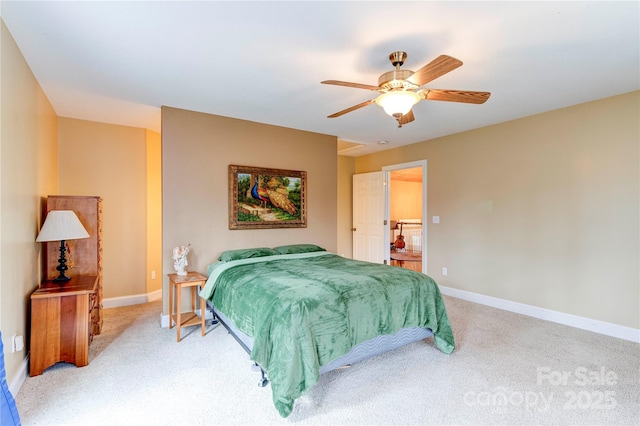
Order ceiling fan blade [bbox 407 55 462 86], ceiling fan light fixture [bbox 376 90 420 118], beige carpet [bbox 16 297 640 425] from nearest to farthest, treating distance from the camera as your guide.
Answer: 1. ceiling fan blade [bbox 407 55 462 86]
2. beige carpet [bbox 16 297 640 425]
3. ceiling fan light fixture [bbox 376 90 420 118]

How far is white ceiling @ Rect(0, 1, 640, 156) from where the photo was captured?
5.99ft

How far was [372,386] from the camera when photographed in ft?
7.30

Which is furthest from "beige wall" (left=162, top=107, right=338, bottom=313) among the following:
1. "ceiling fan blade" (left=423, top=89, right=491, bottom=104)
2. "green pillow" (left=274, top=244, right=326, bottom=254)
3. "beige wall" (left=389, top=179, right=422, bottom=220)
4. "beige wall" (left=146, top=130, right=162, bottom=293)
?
"beige wall" (left=389, top=179, right=422, bottom=220)

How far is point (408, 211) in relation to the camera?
28.1 feet

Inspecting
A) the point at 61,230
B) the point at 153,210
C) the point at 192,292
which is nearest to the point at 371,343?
the point at 192,292

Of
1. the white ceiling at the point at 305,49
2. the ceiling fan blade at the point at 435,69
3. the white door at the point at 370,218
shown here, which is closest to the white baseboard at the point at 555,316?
the white door at the point at 370,218

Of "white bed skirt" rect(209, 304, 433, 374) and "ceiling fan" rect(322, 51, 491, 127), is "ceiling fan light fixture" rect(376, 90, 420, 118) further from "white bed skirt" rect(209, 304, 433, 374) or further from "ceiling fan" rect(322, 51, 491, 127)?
"white bed skirt" rect(209, 304, 433, 374)

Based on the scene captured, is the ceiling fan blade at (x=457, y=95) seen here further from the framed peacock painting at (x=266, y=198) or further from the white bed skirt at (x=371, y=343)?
the framed peacock painting at (x=266, y=198)

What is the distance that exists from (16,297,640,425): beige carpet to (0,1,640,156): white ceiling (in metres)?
2.45

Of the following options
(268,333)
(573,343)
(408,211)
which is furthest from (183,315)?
(408,211)

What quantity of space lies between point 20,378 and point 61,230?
1.14 meters

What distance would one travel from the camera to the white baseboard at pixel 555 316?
3088 mm

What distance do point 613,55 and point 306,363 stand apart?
125 inches

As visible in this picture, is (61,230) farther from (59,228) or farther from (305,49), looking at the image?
(305,49)
